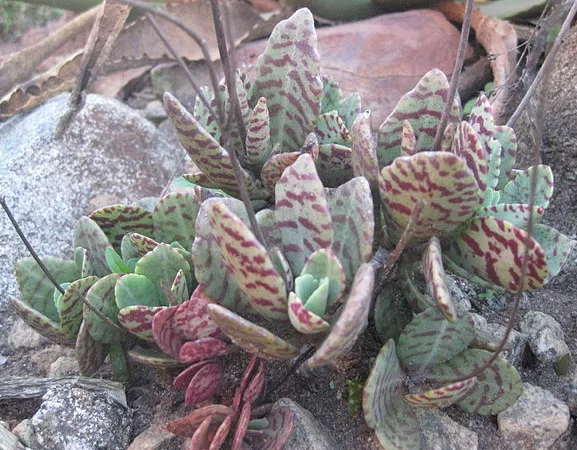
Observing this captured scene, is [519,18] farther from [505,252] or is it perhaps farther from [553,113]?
[505,252]

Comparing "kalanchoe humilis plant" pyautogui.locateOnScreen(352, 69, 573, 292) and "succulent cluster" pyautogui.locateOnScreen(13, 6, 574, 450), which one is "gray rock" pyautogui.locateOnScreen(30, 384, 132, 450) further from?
"kalanchoe humilis plant" pyautogui.locateOnScreen(352, 69, 573, 292)

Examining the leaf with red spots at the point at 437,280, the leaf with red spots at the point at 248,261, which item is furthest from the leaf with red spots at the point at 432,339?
the leaf with red spots at the point at 248,261

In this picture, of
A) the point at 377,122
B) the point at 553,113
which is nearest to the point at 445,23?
the point at 377,122

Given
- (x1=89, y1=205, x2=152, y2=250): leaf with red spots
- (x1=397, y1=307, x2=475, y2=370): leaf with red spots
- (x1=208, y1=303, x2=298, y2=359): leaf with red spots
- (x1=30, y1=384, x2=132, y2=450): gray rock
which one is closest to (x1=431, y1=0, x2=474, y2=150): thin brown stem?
(x1=397, y1=307, x2=475, y2=370): leaf with red spots

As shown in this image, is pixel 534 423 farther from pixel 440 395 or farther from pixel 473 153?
pixel 473 153

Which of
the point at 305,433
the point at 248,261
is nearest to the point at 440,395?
the point at 305,433

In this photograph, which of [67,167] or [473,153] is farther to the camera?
[67,167]

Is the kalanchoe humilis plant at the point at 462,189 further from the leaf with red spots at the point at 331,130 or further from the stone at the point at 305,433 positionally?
the stone at the point at 305,433
